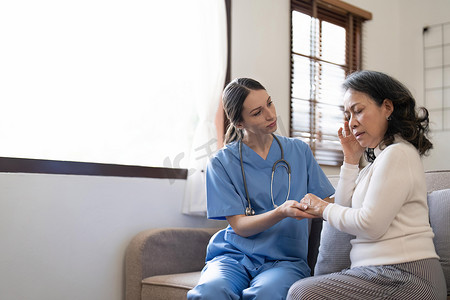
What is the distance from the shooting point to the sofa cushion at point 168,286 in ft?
7.45

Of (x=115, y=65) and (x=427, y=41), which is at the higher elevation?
(x=427, y=41)

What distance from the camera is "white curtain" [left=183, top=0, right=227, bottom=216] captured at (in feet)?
9.90

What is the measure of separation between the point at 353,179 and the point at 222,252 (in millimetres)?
599

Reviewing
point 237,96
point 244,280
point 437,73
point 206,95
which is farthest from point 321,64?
point 244,280

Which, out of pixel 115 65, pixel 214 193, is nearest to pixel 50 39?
pixel 115 65

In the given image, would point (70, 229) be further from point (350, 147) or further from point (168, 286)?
point (350, 147)

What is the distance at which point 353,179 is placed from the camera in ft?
5.80

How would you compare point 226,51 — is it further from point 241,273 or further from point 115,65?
point 241,273

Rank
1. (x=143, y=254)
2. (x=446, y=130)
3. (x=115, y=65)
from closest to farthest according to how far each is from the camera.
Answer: (x=143, y=254) < (x=115, y=65) < (x=446, y=130)

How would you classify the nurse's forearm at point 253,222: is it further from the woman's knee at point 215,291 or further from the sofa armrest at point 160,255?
the sofa armrest at point 160,255

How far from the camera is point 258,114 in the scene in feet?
6.97

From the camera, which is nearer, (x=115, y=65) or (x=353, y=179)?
(x=353, y=179)

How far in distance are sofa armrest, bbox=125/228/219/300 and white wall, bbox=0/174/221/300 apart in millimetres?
131

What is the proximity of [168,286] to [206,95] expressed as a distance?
1.18 meters
